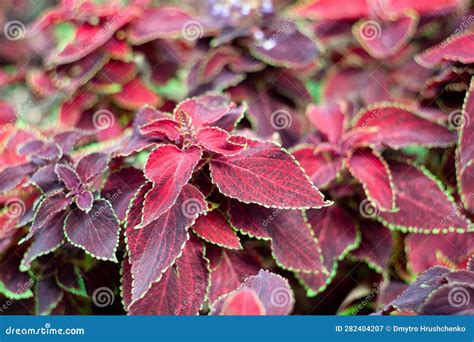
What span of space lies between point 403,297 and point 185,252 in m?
0.30

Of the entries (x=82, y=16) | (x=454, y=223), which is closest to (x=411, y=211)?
(x=454, y=223)

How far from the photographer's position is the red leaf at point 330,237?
1005mm

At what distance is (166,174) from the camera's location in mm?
821

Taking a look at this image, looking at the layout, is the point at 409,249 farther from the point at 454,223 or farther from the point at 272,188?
the point at 272,188

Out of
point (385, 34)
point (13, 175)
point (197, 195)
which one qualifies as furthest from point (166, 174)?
point (385, 34)

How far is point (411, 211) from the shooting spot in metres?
1.00

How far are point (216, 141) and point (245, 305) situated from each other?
0.82 feet

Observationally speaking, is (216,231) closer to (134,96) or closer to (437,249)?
(437,249)

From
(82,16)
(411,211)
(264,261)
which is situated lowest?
(264,261)

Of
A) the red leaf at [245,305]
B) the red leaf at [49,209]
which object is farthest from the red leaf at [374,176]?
the red leaf at [49,209]

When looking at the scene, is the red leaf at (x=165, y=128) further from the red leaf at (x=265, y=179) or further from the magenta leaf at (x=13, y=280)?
the magenta leaf at (x=13, y=280)

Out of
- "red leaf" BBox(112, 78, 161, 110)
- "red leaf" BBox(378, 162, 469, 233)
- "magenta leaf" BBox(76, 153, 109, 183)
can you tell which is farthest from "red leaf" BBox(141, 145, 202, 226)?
"red leaf" BBox(112, 78, 161, 110)

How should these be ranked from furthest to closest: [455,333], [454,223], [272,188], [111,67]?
[111,67]
[454,223]
[272,188]
[455,333]

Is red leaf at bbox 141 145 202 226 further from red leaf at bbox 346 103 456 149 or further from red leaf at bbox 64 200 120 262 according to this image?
red leaf at bbox 346 103 456 149
